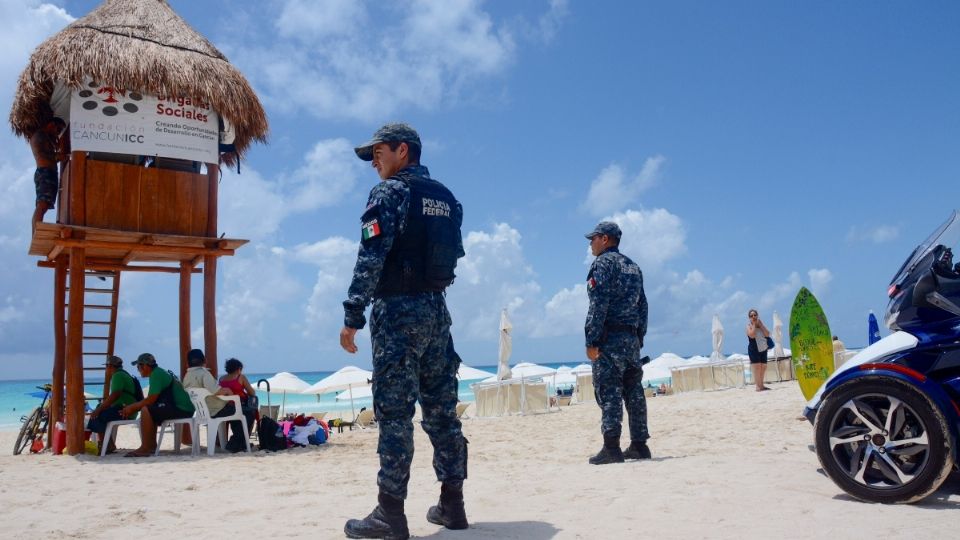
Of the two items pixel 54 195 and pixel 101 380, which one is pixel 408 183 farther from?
pixel 101 380

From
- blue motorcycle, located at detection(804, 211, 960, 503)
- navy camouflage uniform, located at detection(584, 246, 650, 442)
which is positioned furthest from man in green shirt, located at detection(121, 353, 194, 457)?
blue motorcycle, located at detection(804, 211, 960, 503)

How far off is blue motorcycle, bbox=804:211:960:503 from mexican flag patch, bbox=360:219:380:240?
8.88 feet

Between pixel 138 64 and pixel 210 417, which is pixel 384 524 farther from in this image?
pixel 138 64

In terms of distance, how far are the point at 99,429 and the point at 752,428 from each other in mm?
8055

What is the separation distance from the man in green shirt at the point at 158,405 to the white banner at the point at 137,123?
114 inches

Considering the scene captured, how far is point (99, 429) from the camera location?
884cm

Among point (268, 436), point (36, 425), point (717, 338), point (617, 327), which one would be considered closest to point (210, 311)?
point (268, 436)

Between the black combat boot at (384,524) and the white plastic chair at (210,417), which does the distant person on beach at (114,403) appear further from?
the black combat boot at (384,524)

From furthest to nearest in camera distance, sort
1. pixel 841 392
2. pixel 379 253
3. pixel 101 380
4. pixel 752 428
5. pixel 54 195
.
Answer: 1. pixel 101 380
2. pixel 54 195
3. pixel 752 428
4. pixel 841 392
5. pixel 379 253

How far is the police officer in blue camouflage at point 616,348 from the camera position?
631 centimetres

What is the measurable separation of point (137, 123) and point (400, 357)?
7537 millimetres

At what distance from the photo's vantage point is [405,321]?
11.7 ft

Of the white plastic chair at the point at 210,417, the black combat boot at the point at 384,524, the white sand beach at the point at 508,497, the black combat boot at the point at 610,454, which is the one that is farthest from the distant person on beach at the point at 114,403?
the black combat boot at the point at 384,524

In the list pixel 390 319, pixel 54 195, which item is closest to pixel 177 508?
A: pixel 390 319
